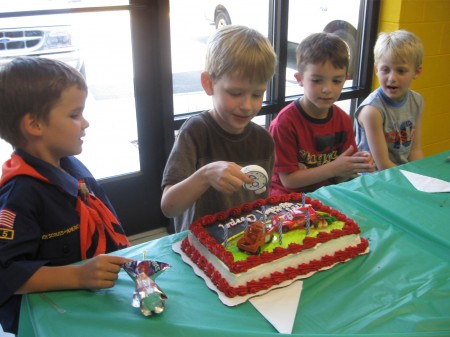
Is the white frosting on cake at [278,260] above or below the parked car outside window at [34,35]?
below

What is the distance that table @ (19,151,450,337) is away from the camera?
0.76 meters

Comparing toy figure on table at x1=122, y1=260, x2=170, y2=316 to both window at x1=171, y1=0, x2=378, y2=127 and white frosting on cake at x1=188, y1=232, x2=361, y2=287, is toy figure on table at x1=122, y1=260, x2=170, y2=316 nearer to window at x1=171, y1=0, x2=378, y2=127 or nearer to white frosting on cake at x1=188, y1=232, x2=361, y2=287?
white frosting on cake at x1=188, y1=232, x2=361, y2=287

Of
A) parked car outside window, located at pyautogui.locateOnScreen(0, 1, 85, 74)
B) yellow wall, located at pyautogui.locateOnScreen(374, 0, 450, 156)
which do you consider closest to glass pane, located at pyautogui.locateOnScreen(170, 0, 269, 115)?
parked car outside window, located at pyautogui.locateOnScreen(0, 1, 85, 74)

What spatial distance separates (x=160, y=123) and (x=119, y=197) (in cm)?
41

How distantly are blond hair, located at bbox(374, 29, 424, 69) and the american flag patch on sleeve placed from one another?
1624mm

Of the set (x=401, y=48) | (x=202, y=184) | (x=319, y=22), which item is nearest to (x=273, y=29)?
(x=319, y=22)

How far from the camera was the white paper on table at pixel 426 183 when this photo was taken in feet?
4.38

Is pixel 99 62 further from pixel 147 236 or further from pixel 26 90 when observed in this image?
pixel 26 90

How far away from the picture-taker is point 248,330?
0.76 m

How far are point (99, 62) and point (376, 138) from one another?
1288 mm

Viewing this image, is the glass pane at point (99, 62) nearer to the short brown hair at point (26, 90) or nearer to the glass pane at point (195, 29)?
the glass pane at point (195, 29)

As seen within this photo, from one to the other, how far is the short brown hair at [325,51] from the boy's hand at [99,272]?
3.51ft

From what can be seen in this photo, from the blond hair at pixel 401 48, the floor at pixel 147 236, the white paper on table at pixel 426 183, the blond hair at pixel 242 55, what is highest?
the blond hair at pixel 242 55

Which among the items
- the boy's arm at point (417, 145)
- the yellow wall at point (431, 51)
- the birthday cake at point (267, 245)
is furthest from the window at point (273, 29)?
the birthday cake at point (267, 245)
